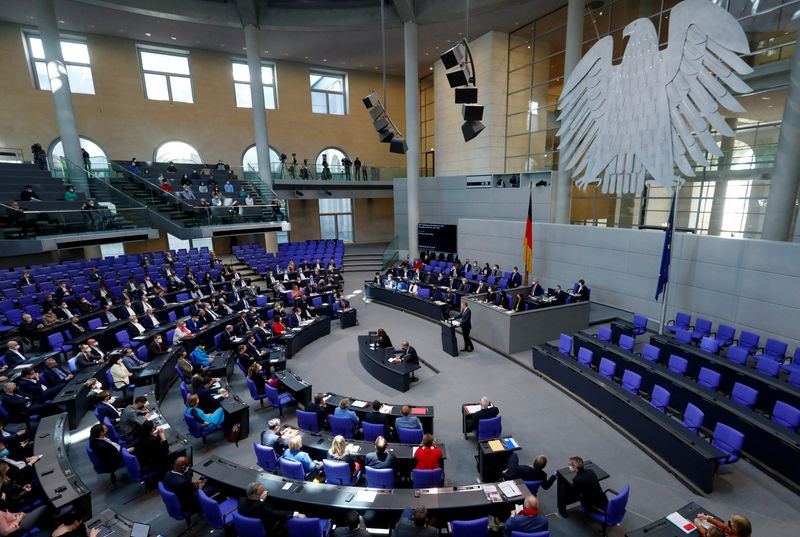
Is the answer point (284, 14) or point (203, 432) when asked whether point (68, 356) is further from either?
point (284, 14)

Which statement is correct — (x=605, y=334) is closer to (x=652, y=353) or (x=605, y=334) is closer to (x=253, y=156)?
(x=652, y=353)

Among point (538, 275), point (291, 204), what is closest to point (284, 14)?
point (291, 204)

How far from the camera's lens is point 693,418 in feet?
21.3

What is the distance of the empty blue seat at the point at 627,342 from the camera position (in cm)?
952

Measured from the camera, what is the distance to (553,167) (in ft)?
62.0

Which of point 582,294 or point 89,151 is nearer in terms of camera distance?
point 582,294

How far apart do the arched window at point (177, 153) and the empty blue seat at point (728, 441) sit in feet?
84.2

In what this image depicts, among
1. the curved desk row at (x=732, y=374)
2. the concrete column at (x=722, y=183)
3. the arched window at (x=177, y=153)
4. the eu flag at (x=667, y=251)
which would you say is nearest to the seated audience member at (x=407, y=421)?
the curved desk row at (x=732, y=374)

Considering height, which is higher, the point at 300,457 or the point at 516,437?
the point at 300,457

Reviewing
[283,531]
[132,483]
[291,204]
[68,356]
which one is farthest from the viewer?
[291,204]

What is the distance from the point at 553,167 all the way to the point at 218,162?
1860 cm

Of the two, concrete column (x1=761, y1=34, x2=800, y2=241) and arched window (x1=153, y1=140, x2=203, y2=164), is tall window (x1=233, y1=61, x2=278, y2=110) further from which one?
concrete column (x1=761, y1=34, x2=800, y2=241)

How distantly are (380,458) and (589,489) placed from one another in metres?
2.68

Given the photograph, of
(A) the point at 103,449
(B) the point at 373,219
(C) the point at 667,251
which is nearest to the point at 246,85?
(B) the point at 373,219
